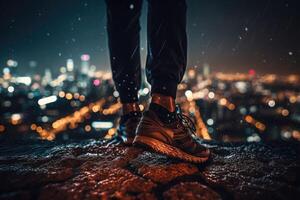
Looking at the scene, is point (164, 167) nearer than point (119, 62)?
Yes

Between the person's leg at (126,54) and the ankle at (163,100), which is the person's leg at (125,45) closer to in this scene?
the person's leg at (126,54)

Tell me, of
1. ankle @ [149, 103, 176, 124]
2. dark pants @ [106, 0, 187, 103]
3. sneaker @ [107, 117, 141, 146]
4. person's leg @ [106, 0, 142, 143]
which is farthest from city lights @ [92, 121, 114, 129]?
ankle @ [149, 103, 176, 124]

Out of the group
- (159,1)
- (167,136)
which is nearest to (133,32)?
(159,1)

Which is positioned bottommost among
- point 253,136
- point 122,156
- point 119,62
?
point 253,136

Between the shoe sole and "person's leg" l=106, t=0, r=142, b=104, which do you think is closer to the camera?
the shoe sole

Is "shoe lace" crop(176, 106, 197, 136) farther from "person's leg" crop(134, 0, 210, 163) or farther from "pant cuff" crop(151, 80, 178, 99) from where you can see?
"pant cuff" crop(151, 80, 178, 99)

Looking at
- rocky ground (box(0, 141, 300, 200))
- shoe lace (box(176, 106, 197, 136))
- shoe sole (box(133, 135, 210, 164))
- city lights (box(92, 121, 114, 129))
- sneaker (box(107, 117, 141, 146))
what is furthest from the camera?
city lights (box(92, 121, 114, 129))

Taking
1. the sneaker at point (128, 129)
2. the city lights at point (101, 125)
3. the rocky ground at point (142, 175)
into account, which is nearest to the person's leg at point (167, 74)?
the rocky ground at point (142, 175)

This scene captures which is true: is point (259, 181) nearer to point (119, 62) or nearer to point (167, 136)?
point (167, 136)

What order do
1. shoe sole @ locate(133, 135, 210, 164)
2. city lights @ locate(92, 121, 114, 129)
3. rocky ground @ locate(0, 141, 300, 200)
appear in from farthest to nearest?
city lights @ locate(92, 121, 114, 129) → shoe sole @ locate(133, 135, 210, 164) → rocky ground @ locate(0, 141, 300, 200)
